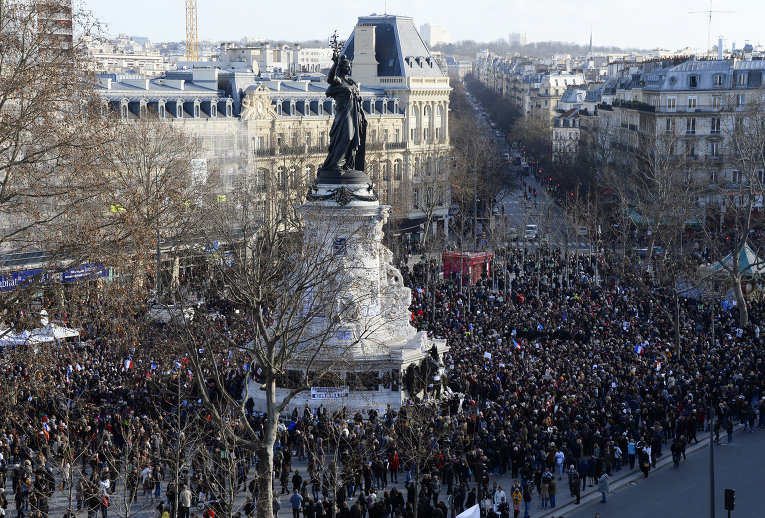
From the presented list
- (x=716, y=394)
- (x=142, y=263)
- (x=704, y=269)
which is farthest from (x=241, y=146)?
(x=142, y=263)

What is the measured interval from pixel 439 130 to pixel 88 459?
210 ft

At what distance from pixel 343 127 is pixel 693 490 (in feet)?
46.5

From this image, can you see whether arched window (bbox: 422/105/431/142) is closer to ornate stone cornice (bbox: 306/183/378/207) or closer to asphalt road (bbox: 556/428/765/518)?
ornate stone cornice (bbox: 306/183/378/207)

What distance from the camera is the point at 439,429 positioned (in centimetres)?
3084

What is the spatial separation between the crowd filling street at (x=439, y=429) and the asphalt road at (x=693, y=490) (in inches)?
22.8

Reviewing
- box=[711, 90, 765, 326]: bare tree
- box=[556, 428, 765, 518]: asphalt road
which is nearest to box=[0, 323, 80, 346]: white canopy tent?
box=[556, 428, 765, 518]: asphalt road

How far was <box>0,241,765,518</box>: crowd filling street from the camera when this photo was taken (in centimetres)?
2588

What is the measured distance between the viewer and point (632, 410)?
32781mm

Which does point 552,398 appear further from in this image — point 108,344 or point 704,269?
point 704,269

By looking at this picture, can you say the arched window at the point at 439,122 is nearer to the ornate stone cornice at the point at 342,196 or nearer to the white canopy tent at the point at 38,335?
the ornate stone cornice at the point at 342,196

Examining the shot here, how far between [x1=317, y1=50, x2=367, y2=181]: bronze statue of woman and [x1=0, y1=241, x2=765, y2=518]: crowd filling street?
19.9 ft

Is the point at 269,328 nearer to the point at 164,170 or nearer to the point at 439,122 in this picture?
the point at 164,170

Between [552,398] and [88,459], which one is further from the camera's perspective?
[552,398]

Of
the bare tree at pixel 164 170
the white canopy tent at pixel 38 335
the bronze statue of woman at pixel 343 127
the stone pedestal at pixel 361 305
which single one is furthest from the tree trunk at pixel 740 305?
the white canopy tent at pixel 38 335
